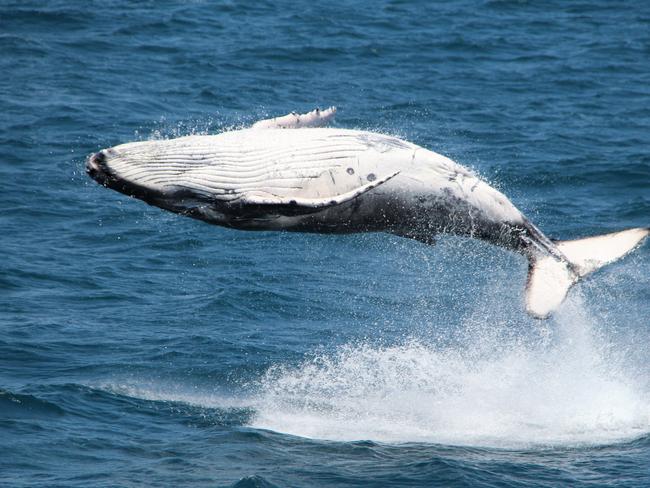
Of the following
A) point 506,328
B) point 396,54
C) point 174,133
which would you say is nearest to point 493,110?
point 396,54

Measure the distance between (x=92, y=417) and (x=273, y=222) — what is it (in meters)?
6.47

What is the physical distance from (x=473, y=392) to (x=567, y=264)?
5.46 metres

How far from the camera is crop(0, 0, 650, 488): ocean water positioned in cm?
2158

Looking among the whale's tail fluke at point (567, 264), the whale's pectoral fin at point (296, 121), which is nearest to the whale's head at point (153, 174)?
the whale's pectoral fin at point (296, 121)

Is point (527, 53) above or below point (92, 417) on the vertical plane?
above

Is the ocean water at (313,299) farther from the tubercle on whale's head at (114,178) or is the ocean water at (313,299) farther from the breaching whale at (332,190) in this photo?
the tubercle on whale's head at (114,178)

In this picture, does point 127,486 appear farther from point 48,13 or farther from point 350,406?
point 48,13

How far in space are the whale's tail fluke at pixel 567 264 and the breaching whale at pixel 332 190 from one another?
0.02 meters

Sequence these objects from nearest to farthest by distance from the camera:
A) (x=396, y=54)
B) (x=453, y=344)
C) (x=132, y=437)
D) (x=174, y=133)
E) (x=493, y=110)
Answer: (x=132, y=437) < (x=453, y=344) < (x=174, y=133) < (x=493, y=110) < (x=396, y=54)

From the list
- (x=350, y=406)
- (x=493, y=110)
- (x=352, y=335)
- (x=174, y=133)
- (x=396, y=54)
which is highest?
(x=396, y=54)

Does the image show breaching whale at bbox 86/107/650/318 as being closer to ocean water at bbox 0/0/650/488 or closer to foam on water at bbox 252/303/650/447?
ocean water at bbox 0/0/650/488

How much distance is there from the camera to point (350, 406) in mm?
24375

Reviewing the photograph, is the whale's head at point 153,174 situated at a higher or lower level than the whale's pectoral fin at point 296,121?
lower

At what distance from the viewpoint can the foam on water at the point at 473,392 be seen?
75.0ft
